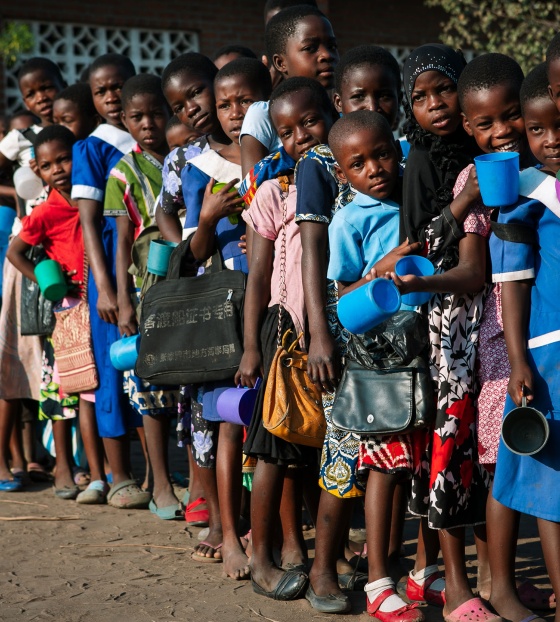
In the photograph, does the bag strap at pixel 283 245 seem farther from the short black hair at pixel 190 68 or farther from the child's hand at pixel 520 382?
the short black hair at pixel 190 68

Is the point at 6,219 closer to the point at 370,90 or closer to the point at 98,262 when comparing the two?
the point at 98,262

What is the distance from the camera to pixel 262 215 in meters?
4.07

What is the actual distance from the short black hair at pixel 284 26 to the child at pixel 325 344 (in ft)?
3.07

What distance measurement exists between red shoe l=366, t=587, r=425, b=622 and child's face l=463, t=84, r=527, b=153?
61.7 inches

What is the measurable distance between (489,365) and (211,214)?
1505 mm

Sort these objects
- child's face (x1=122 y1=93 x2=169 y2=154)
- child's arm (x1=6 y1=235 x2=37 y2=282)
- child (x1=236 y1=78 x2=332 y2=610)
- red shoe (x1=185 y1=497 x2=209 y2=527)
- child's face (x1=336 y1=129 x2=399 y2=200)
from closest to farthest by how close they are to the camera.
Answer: child's face (x1=336 y1=129 x2=399 y2=200) < child (x1=236 y1=78 x2=332 y2=610) < red shoe (x1=185 y1=497 x2=209 y2=527) < child's face (x1=122 y1=93 x2=169 y2=154) < child's arm (x1=6 y1=235 x2=37 y2=282)

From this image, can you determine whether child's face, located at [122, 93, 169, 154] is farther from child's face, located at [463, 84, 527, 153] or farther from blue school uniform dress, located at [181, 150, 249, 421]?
child's face, located at [463, 84, 527, 153]

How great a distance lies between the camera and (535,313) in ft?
10.8

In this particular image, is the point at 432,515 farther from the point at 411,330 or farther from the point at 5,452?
the point at 5,452

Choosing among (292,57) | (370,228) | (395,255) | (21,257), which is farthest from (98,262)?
(395,255)

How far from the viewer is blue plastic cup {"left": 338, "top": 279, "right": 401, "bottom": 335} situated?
3.12 meters

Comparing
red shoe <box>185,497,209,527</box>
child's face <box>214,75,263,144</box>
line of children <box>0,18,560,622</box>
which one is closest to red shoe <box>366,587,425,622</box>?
line of children <box>0,18,560,622</box>

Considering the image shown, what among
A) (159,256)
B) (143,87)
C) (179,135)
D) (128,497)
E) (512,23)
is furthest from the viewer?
(512,23)

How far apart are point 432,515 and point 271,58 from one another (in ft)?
8.02
